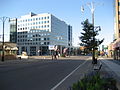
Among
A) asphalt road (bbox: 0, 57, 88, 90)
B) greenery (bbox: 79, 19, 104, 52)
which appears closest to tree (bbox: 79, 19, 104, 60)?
greenery (bbox: 79, 19, 104, 52)

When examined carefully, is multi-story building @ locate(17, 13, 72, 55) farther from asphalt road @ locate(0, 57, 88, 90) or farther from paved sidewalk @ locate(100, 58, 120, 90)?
asphalt road @ locate(0, 57, 88, 90)

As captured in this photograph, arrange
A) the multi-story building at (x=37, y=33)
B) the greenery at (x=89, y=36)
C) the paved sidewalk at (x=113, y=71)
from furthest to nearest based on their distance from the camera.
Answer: the multi-story building at (x=37, y=33) → the greenery at (x=89, y=36) → the paved sidewalk at (x=113, y=71)

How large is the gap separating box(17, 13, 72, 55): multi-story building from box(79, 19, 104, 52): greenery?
108 m

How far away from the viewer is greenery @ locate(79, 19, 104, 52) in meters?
29.0

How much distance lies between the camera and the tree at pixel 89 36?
29.0 metres

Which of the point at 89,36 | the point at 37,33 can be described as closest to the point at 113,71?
the point at 89,36

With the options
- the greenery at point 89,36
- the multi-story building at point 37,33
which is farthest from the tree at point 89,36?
the multi-story building at point 37,33

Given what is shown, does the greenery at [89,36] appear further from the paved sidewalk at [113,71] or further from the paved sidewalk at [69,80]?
the paved sidewalk at [69,80]

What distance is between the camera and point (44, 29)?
483 feet

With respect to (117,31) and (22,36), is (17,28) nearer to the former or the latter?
(22,36)

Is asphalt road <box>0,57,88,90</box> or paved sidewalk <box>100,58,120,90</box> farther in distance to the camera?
paved sidewalk <box>100,58,120,90</box>

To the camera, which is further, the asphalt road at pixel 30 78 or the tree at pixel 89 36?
the tree at pixel 89 36

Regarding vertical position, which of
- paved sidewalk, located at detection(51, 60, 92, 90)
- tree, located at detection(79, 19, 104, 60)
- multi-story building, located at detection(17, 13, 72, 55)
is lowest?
paved sidewalk, located at detection(51, 60, 92, 90)

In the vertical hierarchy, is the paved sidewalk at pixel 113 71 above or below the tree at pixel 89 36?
below
